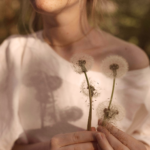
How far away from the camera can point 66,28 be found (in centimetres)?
70

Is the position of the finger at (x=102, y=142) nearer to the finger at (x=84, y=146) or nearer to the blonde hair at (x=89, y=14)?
the finger at (x=84, y=146)

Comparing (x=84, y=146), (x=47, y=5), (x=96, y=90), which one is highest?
(x=47, y=5)

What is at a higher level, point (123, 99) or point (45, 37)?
point (45, 37)

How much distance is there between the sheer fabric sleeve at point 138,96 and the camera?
0.67 metres

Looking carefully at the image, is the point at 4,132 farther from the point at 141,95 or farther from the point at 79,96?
the point at 141,95

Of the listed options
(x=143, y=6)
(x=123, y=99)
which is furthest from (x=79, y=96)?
(x=143, y=6)

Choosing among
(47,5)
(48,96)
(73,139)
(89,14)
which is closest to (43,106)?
(48,96)

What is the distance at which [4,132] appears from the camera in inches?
24.0

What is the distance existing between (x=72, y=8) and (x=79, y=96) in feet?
0.98

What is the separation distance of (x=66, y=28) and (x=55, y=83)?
21cm

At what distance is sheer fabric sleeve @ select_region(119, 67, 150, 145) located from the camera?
0.67m

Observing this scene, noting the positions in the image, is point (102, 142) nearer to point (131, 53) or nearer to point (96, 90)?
point (96, 90)

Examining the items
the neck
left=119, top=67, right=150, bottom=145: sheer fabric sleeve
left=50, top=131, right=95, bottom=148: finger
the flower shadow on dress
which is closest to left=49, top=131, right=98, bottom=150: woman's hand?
left=50, top=131, right=95, bottom=148: finger

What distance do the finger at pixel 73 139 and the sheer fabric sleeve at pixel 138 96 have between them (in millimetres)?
258
